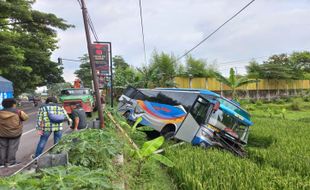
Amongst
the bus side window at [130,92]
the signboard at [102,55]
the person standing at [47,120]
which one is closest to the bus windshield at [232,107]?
the bus side window at [130,92]

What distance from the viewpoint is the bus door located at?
8.94 m

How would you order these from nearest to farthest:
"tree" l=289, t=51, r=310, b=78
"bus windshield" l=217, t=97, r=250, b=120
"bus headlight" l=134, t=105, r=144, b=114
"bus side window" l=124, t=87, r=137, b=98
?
1. "bus windshield" l=217, t=97, r=250, b=120
2. "bus headlight" l=134, t=105, r=144, b=114
3. "bus side window" l=124, t=87, r=137, b=98
4. "tree" l=289, t=51, r=310, b=78

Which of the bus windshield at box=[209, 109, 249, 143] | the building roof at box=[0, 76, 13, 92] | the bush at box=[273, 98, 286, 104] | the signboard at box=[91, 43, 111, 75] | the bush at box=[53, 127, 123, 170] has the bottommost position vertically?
the bush at box=[273, 98, 286, 104]

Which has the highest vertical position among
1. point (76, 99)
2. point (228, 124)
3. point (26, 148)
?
point (76, 99)

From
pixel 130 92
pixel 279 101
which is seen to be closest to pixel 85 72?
pixel 279 101

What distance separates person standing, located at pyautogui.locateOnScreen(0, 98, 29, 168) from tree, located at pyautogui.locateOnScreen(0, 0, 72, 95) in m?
17.2

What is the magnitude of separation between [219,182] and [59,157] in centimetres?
278

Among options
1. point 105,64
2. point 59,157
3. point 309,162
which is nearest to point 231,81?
point 105,64

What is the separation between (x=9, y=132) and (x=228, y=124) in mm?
6508

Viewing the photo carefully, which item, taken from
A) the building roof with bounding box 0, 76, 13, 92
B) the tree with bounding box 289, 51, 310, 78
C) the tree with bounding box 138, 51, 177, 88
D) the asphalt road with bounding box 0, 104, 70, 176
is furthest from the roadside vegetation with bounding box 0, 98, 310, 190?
the tree with bounding box 289, 51, 310, 78

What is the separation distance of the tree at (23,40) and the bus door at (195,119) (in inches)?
709

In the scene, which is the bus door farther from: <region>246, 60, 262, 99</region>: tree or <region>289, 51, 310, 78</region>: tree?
<region>289, 51, 310, 78</region>: tree

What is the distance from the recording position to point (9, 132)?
21.5 ft

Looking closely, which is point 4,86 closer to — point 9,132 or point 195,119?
point 9,132
